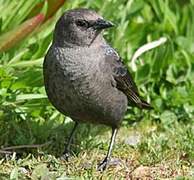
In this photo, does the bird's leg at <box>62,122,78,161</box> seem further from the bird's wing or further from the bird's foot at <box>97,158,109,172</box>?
the bird's wing

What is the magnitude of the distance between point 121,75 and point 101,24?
503 mm

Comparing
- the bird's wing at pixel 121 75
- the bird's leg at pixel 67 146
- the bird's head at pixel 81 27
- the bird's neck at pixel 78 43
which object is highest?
the bird's head at pixel 81 27

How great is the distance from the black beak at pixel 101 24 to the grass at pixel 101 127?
1.99ft

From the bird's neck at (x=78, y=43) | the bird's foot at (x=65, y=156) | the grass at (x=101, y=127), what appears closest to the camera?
the bird's neck at (x=78, y=43)

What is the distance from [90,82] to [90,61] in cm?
14

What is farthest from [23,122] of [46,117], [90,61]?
[90,61]

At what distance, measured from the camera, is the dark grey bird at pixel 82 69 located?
4.82 meters

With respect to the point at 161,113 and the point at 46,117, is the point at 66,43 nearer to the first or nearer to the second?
the point at 46,117

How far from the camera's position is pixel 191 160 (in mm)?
5188

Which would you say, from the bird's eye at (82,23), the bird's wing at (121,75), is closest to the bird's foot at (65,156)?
the bird's wing at (121,75)

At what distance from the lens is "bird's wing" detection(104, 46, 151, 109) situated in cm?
504

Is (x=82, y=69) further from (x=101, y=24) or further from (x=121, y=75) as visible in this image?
(x=121, y=75)

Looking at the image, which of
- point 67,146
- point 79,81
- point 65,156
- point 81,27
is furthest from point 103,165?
point 81,27

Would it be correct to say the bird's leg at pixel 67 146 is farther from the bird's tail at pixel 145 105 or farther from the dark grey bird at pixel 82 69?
the bird's tail at pixel 145 105
